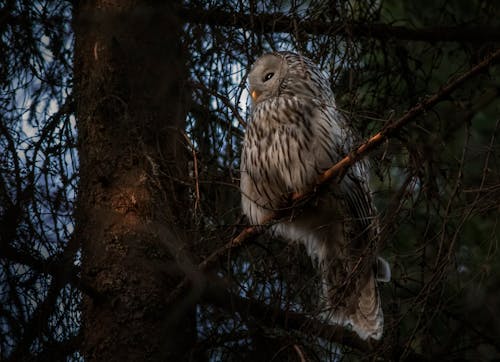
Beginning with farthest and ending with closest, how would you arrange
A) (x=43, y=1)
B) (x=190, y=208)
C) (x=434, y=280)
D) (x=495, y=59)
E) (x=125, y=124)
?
(x=43, y=1) < (x=125, y=124) < (x=190, y=208) < (x=434, y=280) < (x=495, y=59)

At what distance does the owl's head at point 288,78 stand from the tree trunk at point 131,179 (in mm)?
761

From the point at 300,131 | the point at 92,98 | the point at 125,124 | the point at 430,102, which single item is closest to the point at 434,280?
the point at 430,102

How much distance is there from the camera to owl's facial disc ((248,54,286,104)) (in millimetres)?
3840

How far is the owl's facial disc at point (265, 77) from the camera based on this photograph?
3.84 meters

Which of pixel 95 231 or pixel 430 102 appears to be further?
pixel 95 231

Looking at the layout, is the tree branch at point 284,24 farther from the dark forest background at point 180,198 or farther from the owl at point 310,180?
the owl at point 310,180

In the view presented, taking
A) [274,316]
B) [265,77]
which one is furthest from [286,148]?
[274,316]

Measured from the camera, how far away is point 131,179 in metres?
3.18

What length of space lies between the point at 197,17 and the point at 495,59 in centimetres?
153

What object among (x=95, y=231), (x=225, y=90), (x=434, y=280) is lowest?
(x=434, y=280)

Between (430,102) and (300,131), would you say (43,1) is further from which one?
(430,102)

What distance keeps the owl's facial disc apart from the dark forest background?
0.11 m

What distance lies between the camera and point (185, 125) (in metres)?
Answer: 3.13

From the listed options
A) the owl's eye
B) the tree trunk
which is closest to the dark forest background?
the tree trunk
